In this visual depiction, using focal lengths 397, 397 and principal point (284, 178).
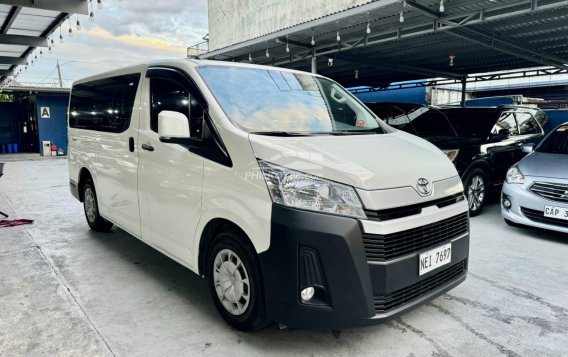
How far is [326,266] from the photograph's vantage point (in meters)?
2.02

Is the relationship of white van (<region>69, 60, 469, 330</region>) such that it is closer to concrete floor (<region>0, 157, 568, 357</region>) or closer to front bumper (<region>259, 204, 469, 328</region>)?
front bumper (<region>259, 204, 469, 328</region>)

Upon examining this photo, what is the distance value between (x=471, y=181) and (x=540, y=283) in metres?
2.37

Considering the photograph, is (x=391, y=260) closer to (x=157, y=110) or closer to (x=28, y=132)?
(x=157, y=110)

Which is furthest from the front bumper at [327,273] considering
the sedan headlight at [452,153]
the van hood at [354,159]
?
the sedan headlight at [452,153]

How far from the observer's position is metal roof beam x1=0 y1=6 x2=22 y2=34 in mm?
7182

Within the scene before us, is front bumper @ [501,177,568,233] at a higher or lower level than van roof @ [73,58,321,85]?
lower

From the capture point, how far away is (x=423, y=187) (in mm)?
2316

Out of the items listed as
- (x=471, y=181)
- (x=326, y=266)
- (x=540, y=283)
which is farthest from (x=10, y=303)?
(x=471, y=181)

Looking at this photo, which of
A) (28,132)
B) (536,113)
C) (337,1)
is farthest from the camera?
(28,132)

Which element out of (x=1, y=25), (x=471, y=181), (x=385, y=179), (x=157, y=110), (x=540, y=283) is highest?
(x=1, y=25)

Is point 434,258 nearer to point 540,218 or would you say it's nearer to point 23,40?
point 540,218

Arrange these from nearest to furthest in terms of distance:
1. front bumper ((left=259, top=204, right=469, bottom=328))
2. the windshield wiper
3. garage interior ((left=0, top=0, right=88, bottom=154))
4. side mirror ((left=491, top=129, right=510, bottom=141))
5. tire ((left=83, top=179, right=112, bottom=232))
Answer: front bumper ((left=259, top=204, right=469, bottom=328)), the windshield wiper, tire ((left=83, top=179, right=112, bottom=232)), side mirror ((left=491, top=129, right=510, bottom=141)), garage interior ((left=0, top=0, right=88, bottom=154))

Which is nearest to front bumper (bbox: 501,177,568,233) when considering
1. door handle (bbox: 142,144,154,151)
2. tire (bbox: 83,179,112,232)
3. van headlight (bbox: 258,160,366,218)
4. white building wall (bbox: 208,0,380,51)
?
van headlight (bbox: 258,160,366,218)

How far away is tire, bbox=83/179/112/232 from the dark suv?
435 centimetres
